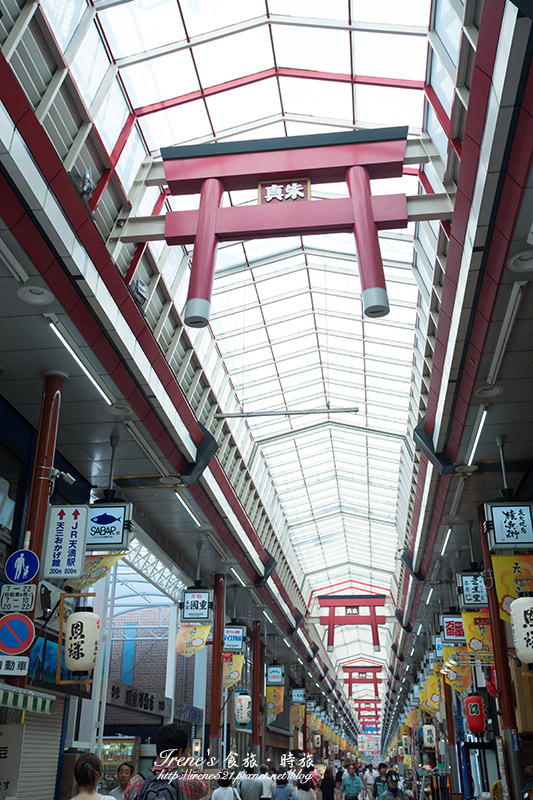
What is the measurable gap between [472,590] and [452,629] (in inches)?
179

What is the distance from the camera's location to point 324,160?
8.76m

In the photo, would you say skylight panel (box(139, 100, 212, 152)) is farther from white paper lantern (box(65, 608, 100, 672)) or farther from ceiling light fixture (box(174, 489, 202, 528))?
white paper lantern (box(65, 608, 100, 672))

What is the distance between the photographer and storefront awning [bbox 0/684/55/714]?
7.65 metres

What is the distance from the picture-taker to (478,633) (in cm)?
1590

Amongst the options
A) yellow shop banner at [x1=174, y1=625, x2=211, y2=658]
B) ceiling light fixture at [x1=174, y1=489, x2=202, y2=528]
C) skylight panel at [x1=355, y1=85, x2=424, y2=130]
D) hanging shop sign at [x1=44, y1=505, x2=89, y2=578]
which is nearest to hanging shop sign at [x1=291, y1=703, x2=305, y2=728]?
yellow shop banner at [x1=174, y1=625, x2=211, y2=658]

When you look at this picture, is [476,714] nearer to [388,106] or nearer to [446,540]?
[446,540]

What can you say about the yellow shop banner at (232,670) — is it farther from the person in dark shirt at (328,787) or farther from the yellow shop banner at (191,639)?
the yellow shop banner at (191,639)

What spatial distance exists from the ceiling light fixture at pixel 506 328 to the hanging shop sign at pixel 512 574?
3.78 metres

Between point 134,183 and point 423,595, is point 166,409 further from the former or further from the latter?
point 423,595

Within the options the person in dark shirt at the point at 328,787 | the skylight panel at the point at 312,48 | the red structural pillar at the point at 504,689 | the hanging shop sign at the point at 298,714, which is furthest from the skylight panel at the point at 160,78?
the hanging shop sign at the point at 298,714

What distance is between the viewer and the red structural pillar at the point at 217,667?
18672 millimetres

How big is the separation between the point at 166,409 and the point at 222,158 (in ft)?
13.6

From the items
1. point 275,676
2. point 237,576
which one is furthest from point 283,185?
point 275,676

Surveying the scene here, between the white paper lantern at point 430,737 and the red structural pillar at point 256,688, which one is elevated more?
the red structural pillar at point 256,688
